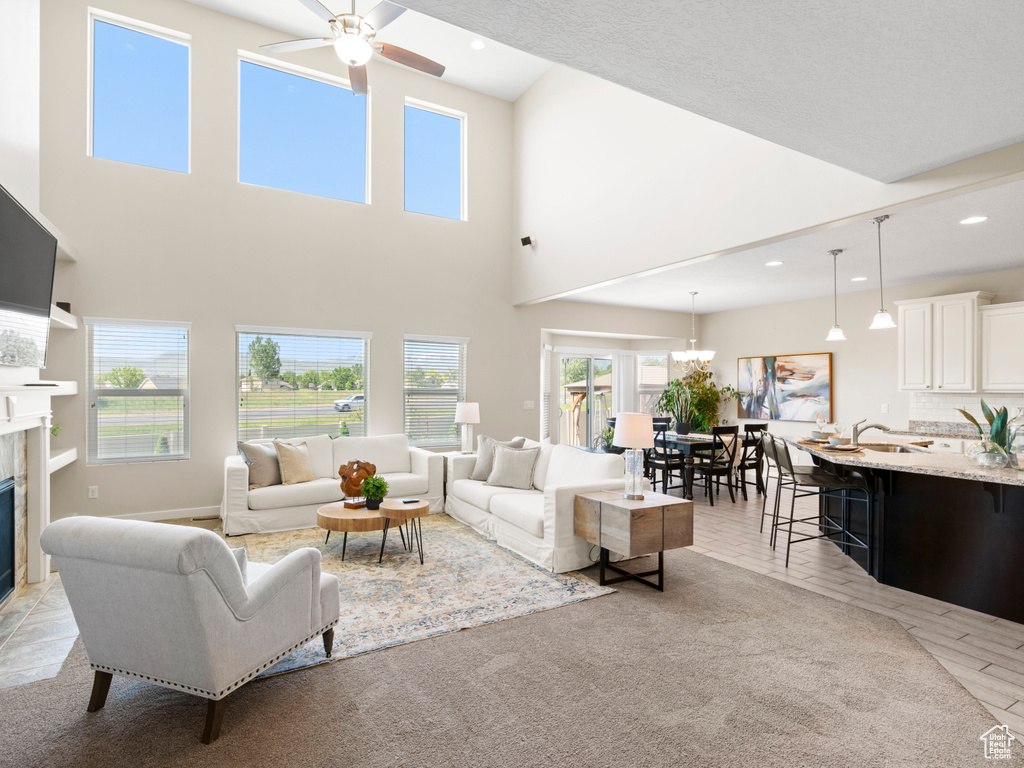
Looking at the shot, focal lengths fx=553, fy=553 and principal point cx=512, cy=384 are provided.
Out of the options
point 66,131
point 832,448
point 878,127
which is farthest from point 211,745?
point 66,131

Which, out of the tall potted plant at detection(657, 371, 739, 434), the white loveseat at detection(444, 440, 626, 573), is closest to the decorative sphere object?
the white loveseat at detection(444, 440, 626, 573)

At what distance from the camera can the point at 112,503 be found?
5.43m

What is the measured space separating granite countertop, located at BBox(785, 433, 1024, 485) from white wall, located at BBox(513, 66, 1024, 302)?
1680 millimetres

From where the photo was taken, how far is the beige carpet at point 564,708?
210 centimetres

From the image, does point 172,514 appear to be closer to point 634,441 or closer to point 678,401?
point 634,441

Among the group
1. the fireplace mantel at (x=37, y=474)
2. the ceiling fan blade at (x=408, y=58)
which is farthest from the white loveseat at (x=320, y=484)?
the ceiling fan blade at (x=408, y=58)

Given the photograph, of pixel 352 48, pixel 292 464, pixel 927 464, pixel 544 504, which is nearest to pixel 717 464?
pixel 927 464

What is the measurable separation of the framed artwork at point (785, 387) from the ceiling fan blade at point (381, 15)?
23.0ft

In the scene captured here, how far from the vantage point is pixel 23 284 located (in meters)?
3.26

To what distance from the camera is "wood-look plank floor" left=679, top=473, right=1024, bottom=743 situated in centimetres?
261

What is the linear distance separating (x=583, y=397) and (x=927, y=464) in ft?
19.9

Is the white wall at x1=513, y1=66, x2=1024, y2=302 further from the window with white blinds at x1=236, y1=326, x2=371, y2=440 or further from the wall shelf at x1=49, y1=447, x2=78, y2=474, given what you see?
the wall shelf at x1=49, y1=447, x2=78, y2=474

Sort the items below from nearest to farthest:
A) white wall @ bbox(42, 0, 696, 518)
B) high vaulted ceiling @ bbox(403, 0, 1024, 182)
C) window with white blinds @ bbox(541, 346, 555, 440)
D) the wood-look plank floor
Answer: high vaulted ceiling @ bbox(403, 0, 1024, 182)
the wood-look plank floor
white wall @ bbox(42, 0, 696, 518)
window with white blinds @ bbox(541, 346, 555, 440)

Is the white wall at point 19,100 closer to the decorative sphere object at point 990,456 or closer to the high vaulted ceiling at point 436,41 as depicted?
the high vaulted ceiling at point 436,41
